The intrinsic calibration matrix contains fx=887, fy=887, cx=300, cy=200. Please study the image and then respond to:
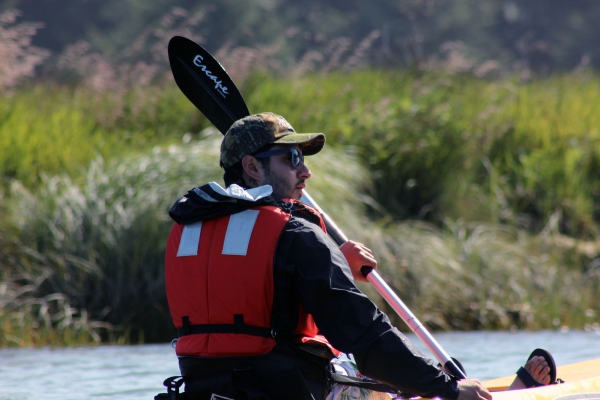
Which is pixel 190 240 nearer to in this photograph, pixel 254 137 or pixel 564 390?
pixel 254 137

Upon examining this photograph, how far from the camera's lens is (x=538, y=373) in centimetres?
356

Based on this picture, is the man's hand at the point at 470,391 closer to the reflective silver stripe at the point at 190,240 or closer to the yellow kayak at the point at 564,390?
the yellow kayak at the point at 564,390

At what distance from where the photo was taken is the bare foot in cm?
355

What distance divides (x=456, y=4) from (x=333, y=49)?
15914mm

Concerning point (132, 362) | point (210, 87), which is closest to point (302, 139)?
point (210, 87)

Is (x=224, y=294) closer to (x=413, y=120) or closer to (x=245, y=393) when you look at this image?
(x=245, y=393)

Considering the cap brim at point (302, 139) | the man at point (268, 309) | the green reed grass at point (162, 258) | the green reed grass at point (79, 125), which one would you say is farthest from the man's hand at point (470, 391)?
the green reed grass at point (79, 125)

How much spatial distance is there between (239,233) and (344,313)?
0.40 metres

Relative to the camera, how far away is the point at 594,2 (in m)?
25.5

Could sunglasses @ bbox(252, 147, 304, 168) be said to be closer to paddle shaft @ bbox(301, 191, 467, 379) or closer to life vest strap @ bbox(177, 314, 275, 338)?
paddle shaft @ bbox(301, 191, 467, 379)

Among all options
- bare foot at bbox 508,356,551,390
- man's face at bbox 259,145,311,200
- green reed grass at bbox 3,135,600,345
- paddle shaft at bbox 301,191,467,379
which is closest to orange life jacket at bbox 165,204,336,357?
man's face at bbox 259,145,311,200

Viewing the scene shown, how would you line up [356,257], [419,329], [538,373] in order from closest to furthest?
[356,257] → [419,329] → [538,373]

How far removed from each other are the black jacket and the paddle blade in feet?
6.01

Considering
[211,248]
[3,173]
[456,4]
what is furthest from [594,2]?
[211,248]
